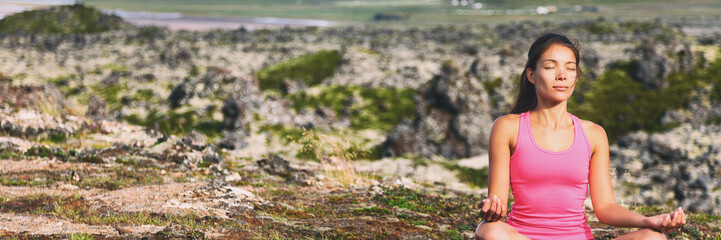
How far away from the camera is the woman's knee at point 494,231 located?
198 inches

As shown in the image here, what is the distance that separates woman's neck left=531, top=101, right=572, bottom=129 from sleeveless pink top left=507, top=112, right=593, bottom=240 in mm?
110

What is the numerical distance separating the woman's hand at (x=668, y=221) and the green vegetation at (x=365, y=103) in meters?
33.4

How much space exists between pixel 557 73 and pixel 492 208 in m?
1.54

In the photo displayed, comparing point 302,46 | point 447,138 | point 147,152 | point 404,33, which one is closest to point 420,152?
point 447,138

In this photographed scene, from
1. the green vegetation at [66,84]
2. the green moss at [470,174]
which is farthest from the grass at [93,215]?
the green vegetation at [66,84]

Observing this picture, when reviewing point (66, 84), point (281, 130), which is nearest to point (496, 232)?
point (281, 130)

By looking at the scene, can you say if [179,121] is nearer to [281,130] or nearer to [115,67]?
[281,130]

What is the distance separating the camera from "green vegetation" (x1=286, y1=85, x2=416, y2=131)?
39969mm

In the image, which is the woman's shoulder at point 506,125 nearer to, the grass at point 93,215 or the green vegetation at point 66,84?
the grass at point 93,215

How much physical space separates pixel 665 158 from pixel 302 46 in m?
49.9

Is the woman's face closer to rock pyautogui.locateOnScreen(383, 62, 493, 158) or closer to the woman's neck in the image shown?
the woman's neck

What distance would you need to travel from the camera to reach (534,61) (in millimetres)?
5434

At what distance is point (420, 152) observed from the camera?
31.6 m

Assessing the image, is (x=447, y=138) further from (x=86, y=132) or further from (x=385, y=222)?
(x=385, y=222)
